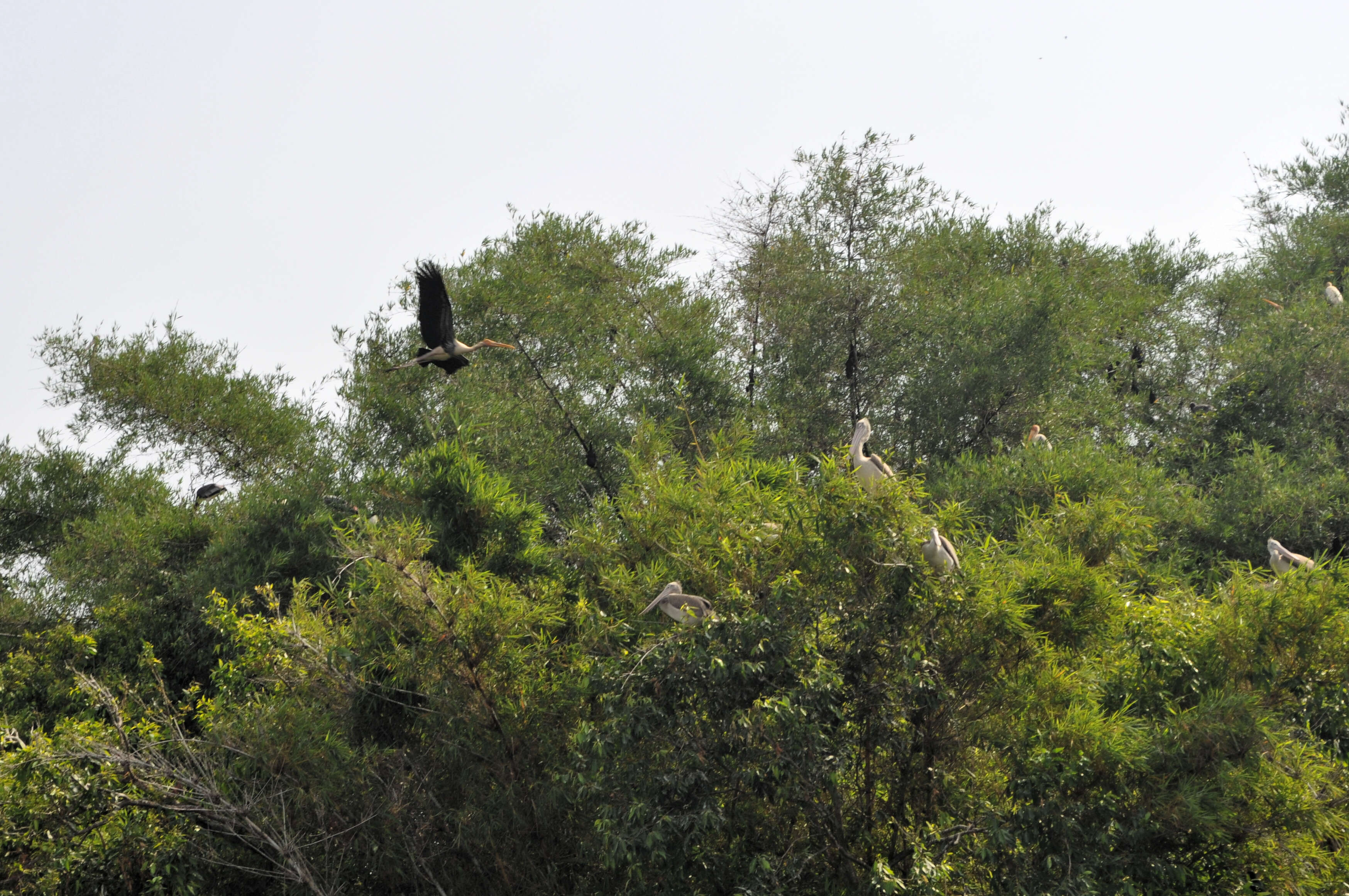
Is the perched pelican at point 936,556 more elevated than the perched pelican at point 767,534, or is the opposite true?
the perched pelican at point 767,534

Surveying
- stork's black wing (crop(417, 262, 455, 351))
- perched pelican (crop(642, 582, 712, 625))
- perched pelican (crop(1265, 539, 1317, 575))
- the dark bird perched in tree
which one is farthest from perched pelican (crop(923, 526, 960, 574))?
the dark bird perched in tree

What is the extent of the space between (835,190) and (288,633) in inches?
414

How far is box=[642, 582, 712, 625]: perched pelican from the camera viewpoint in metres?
5.93

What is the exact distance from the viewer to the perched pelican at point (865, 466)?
582 cm

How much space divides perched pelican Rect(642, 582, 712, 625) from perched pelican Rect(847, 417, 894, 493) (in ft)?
3.44

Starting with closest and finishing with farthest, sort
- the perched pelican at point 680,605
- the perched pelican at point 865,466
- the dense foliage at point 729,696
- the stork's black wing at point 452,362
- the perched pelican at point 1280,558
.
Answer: the dense foliage at point 729,696
the perched pelican at point 865,466
the perched pelican at point 680,605
the perched pelican at point 1280,558
the stork's black wing at point 452,362

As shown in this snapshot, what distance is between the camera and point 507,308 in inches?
569

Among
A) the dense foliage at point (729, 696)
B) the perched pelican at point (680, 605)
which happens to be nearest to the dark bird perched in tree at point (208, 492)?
the dense foliage at point (729, 696)

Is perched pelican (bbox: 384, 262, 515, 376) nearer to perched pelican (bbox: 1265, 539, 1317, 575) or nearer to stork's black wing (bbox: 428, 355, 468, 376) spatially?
stork's black wing (bbox: 428, 355, 468, 376)

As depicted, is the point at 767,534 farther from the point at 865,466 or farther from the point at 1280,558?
the point at 1280,558

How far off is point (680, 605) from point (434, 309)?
5329 millimetres

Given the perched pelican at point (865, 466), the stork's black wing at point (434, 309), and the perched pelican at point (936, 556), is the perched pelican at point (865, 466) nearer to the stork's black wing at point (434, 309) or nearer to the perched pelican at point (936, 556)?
the perched pelican at point (936, 556)

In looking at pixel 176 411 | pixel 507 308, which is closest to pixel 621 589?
pixel 507 308

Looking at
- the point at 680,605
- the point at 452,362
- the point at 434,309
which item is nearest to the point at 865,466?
the point at 680,605
